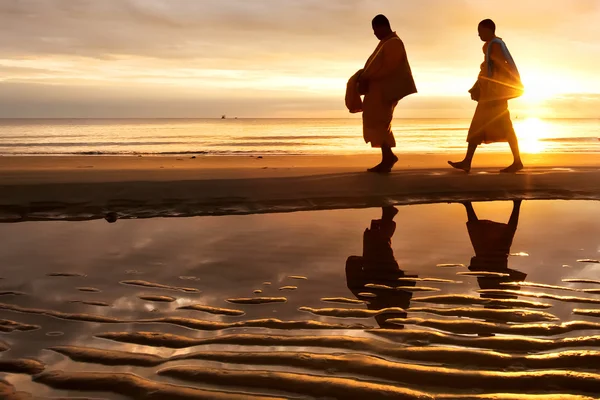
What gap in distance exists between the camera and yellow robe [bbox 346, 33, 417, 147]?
→ 26.8 feet

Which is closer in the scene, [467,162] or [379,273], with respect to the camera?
[379,273]

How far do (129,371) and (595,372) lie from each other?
61.6 inches

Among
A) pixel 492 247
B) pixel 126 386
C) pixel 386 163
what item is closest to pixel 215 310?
pixel 126 386

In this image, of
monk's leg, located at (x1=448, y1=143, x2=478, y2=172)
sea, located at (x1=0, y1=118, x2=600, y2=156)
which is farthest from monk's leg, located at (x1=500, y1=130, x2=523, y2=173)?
sea, located at (x1=0, y1=118, x2=600, y2=156)

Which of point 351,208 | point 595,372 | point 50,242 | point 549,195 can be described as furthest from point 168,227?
point 549,195

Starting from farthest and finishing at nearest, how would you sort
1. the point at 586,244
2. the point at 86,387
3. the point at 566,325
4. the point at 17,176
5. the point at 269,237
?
the point at 17,176
the point at 269,237
the point at 586,244
the point at 566,325
the point at 86,387

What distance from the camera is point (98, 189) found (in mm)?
6195

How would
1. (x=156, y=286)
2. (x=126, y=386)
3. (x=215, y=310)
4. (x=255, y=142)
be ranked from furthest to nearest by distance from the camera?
(x=255, y=142) → (x=156, y=286) → (x=215, y=310) → (x=126, y=386)

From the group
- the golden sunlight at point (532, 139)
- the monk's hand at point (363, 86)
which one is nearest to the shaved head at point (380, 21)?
the monk's hand at point (363, 86)

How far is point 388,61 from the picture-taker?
8.18 m

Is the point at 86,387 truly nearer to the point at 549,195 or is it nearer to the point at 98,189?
the point at 98,189

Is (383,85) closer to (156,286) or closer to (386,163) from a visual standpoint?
(386,163)

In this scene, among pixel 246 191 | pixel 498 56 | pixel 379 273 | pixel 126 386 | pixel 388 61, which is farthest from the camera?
pixel 498 56

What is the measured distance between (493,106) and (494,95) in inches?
7.4
